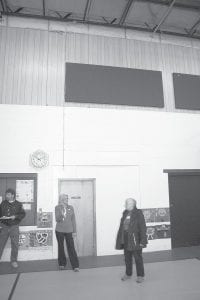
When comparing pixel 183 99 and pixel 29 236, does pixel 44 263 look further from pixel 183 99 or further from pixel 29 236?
pixel 183 99

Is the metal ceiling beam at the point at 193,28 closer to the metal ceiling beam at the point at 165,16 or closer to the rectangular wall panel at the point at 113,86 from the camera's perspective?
the metal ceiling beam at the point at 165,16

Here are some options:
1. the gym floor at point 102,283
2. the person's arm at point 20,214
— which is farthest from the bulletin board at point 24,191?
the gym floor at point 102,283

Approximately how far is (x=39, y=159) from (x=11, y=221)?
4.98 feet

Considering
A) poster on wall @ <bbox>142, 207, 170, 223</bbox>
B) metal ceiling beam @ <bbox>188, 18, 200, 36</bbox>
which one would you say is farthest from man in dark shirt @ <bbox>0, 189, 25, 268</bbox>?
metal ceiling beam @ <bbox>188, 18, 200, 36</bbox>

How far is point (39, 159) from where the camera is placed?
21.0 feet

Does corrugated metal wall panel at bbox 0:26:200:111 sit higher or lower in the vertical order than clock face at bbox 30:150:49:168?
higher

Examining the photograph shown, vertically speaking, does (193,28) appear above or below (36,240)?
above

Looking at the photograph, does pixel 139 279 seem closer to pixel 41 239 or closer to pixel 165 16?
pixel 41 239

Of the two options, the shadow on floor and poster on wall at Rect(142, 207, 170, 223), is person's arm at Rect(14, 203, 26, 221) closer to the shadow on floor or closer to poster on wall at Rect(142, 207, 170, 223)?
the shadow on floor

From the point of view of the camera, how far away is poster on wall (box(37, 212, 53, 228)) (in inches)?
245

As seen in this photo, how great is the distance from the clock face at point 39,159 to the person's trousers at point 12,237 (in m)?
1.45

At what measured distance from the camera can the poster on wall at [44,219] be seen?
6219 mm

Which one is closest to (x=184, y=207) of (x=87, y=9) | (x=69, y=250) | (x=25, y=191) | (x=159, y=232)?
(x=159, y=232)

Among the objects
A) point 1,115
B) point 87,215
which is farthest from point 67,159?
point 1,115
